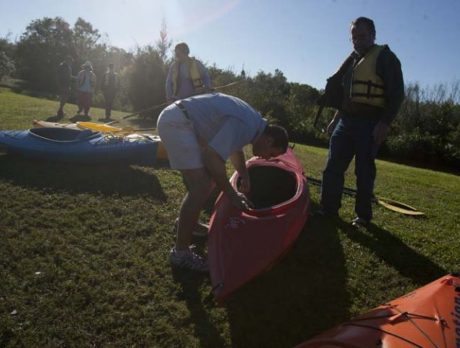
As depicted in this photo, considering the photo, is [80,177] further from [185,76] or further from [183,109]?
[183,109]

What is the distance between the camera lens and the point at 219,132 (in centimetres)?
280

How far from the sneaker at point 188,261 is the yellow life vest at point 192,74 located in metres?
3.27

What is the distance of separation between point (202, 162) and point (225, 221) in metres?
0.54

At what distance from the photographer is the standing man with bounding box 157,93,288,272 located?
2826mm

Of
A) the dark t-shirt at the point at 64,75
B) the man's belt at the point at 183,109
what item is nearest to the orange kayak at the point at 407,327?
the man's belt at the point at 183,109

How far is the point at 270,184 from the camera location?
4332 mm

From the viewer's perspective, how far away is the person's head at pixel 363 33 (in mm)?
4113

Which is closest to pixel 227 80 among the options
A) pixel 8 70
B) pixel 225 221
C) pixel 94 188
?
pixel 94 188

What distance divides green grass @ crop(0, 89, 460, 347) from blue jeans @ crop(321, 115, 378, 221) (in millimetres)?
273

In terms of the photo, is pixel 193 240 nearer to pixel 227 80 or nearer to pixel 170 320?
pixel 170 320

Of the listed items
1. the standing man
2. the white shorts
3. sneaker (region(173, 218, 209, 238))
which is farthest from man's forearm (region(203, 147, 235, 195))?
sneaker (region(173, 218, 209, 238))

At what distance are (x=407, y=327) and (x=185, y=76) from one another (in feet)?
15.5

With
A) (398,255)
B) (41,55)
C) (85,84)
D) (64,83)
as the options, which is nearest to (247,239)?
(398,255)

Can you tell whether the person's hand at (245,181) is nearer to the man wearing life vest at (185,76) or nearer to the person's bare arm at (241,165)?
the person's bare arm at (241,165)
